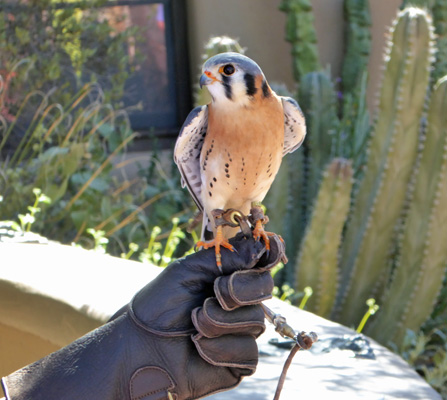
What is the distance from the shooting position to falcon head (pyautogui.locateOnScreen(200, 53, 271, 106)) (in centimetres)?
178

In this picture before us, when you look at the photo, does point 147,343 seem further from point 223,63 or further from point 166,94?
point 166,94

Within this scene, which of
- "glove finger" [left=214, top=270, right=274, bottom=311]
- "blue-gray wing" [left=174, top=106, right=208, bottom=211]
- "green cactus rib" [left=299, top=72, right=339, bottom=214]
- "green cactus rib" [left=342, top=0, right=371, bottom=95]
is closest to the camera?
"glove finger" [left=214, top=270, right=274, bottom=311]

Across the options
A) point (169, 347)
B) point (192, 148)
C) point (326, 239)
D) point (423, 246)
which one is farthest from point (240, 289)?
point (423, 246)

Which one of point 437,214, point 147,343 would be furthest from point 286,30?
point 147,343

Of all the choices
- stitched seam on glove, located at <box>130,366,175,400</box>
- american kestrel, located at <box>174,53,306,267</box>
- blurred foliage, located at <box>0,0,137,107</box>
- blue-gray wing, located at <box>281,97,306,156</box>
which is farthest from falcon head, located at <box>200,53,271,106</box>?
blurred foliage, located at <box>0,0,137,107</box>

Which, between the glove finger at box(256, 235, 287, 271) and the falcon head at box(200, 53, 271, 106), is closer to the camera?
the glove finger at box(256, 235, 287, 271)

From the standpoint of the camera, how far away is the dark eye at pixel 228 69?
1.79 meters

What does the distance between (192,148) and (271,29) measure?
3949 mm

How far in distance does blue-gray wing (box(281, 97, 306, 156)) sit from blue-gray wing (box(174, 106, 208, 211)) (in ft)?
0.80

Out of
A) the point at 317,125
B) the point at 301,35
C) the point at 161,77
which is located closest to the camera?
the point at 317,125

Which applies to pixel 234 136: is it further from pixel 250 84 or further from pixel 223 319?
pixel 223 319

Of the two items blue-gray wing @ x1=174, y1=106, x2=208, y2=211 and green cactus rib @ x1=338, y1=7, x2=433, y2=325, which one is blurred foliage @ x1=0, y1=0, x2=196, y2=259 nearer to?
green cactus rib @ x1=338, y1=7, x2=433, y2=325

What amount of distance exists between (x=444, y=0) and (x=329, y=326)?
4.27 metres

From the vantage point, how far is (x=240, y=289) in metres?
1.47
